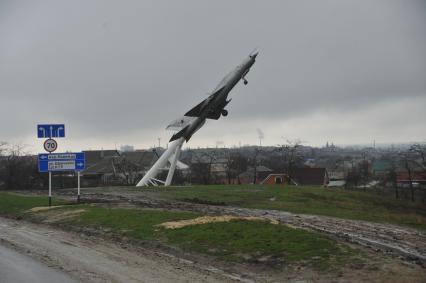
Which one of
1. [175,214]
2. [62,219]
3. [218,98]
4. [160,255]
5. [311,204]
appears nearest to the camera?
[160,255]

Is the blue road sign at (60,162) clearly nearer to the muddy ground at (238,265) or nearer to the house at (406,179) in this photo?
the muddy ground at (238,265)

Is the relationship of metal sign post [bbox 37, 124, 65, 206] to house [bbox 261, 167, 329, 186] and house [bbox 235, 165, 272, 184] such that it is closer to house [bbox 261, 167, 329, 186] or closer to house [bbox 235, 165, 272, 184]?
house [bbox 261, 167, 329, 186]

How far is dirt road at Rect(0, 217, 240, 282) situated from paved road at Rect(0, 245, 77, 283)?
0.24 m

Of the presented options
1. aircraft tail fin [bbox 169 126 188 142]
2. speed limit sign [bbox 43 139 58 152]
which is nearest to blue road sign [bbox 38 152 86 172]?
speed limit sign [bbox 43 139 58 152]

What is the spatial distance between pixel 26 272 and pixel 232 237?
5474 mm

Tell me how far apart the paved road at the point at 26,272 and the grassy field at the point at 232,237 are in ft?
12.3

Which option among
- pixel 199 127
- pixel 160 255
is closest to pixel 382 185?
pixel 199 127

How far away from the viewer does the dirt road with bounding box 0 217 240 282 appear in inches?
387

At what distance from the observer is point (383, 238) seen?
13859 millimetres

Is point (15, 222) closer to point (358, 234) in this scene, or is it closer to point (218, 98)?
point (358, 234)

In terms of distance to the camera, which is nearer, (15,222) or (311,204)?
(15,222)

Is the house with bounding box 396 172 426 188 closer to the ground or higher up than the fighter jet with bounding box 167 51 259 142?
closer to the ground

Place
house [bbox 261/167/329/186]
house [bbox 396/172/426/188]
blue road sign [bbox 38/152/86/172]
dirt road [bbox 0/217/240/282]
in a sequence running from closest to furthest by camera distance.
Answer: dirt road [bbox 0/217/240/282]
blue road sign [bbox 38/152/86/172]
house [bbox 261/167/329/186]
house [bbox 396/172/426/188]

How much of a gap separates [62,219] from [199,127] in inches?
804
